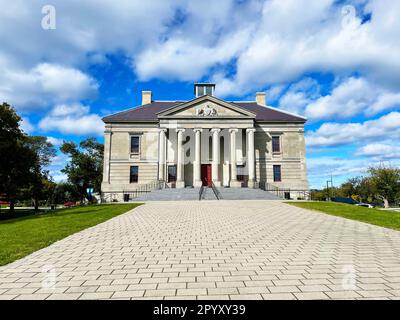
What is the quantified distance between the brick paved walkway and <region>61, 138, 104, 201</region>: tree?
42.7 metres

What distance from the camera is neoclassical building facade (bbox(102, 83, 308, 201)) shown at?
113 ft

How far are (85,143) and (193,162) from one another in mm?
27513

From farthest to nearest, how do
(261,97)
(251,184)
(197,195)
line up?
(261,97), (251,184), (197,195)

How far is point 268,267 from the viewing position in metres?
5.15

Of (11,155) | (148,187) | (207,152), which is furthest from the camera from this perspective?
(207,152)

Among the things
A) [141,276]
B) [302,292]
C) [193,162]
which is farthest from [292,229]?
[193,162]

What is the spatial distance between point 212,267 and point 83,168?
48.3 metres

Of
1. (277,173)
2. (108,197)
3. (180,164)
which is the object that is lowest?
(108,197)

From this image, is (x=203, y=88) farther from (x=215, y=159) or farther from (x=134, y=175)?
(x=134, y=175)

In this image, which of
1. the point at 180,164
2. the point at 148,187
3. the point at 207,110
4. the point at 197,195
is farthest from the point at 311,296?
the point at 207,110

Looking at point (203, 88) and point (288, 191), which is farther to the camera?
point (203, 88)

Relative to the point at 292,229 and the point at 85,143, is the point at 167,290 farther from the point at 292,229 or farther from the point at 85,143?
the point at 85,143

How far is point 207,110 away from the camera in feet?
Answer: 115

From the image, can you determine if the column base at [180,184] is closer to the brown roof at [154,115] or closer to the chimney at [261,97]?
the brown roof at [154,115]
